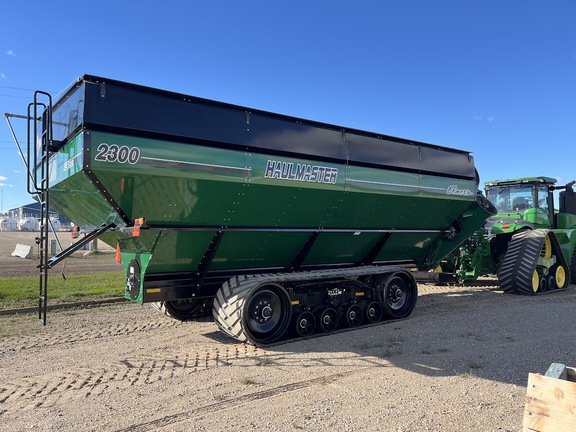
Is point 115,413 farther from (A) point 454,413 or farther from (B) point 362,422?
(A) point 454,413

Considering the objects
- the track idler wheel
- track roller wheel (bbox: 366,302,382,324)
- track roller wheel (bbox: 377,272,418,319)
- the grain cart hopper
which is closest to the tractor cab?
track roller wheel (bbox: 377,272,418,319)

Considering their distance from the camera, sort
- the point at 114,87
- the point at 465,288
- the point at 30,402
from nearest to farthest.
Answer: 1. the point at 30,402
2. the point at 114,87
3. the point at 465,288

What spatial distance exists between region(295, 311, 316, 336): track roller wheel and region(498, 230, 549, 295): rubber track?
6.44m

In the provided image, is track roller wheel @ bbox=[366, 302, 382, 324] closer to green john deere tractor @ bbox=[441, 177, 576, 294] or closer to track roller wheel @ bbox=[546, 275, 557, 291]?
green john deere tractor @ bbox=[441, 177, 576, 294]

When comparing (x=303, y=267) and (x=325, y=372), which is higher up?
(x=303, y=267)

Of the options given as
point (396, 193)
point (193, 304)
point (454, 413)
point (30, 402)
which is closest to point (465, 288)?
point (396, 193)

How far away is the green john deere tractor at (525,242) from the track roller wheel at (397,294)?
3.83 metres

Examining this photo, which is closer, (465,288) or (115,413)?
(115,413)

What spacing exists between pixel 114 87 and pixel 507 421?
17.1ft

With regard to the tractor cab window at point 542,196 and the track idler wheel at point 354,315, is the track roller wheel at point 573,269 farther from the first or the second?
the track idler wheel at point 354,315

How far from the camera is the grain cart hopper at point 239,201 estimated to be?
525 centimetres

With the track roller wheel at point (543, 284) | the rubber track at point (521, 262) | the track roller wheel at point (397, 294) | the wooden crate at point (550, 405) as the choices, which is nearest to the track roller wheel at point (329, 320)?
the track roller wheel at point (397, 294)

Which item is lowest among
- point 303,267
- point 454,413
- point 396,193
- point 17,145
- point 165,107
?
point 454,413

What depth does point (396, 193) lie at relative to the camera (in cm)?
769
